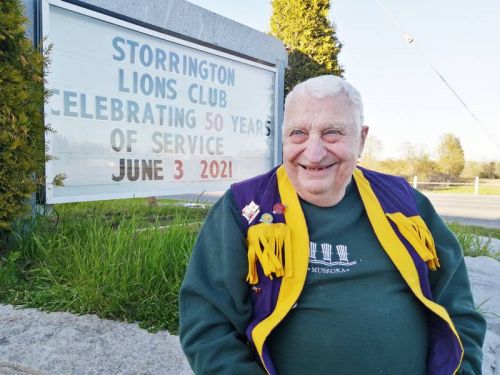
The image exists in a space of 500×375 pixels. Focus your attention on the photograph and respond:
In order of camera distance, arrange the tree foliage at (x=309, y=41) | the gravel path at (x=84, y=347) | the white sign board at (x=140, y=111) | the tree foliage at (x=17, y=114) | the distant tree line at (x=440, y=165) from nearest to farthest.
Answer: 1. the gravel path at (x=84, y=347)
2. the tree foliage at (x=17, y=114)
3. the white sign board at (x=140, y=111)
4. the tree foliage at (x=309, y=41)
5. the distant tree line at (x=440, y=165)

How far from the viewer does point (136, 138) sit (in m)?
4.91

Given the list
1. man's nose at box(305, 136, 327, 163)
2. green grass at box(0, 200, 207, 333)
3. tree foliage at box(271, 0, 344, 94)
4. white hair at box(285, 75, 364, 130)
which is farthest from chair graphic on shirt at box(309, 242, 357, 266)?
tree foliage at box(271, 0, 344, 94)

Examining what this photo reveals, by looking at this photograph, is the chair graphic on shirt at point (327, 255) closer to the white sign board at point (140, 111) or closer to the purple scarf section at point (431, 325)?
the purple scarf section at point (431, 325)

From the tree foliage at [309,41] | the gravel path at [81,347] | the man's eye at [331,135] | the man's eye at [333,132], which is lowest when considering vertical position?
the gravel path at [81,347]

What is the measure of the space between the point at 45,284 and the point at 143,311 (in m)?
0.80

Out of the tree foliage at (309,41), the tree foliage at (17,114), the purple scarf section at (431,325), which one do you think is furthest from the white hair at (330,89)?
the tree foliage at (309,41)

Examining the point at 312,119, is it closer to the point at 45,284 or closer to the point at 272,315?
the point at 272,315

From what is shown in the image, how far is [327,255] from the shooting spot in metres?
1.60

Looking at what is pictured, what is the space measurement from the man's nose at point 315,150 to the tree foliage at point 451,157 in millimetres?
38373

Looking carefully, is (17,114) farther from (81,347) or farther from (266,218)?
(266,218)

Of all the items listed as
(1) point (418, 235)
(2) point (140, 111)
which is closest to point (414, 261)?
(1) point (418, 235)

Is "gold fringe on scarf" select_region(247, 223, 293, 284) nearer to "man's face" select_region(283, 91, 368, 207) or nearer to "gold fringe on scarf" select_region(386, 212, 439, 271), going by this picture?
"man's face" select_region(283, 91, 368, 207)

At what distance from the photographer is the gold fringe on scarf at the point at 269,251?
59.1 inches

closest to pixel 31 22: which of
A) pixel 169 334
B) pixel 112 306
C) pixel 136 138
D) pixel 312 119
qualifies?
pixel 136 138
